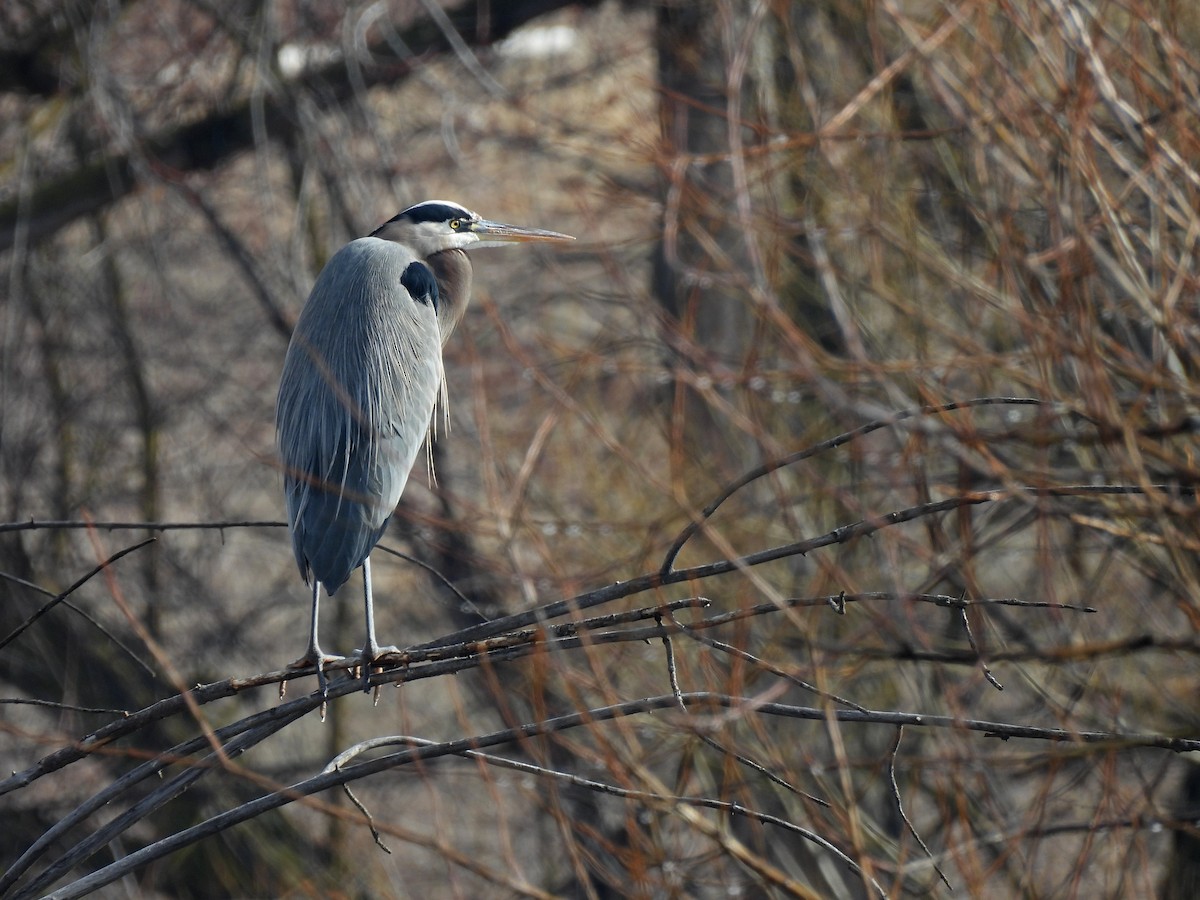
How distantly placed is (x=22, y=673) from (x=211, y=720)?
0.89 metres

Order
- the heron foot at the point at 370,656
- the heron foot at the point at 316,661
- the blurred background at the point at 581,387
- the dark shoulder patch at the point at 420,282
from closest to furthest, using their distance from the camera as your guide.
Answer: the heron foot at the point at 370,656 < the heron foot at the point at 316,661 < the dark shoulder patch at the point at 420,282 < the blurred background at the point at 581,387

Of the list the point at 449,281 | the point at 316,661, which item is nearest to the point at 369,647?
the point at 316,661

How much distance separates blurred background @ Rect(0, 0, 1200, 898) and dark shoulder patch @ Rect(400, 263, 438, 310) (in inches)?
11.7

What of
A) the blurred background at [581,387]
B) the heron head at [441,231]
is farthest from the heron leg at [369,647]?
the heron head at [441,231]

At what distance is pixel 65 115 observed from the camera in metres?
5.61

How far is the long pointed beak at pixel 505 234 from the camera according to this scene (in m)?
3.70

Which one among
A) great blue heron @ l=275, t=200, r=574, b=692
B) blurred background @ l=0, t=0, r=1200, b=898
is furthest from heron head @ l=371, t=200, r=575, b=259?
blurred background @ l=0, t=0, r=1200, b=898

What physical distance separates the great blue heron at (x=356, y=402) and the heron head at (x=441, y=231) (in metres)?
0.14

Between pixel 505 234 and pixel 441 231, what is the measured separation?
183mm

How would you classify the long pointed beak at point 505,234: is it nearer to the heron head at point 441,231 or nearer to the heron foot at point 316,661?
the heron head at point 441,231

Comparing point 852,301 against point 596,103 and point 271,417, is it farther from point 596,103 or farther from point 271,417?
point 271,417

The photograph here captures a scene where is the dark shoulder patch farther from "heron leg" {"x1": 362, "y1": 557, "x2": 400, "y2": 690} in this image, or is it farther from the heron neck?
"heron leg" {"x1": 362, "y1": 557, "x2": 400, "y2": 690}

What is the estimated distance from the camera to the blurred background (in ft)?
13.3

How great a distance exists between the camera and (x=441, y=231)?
3812 mm
